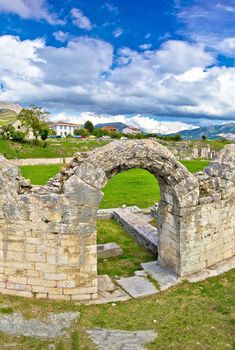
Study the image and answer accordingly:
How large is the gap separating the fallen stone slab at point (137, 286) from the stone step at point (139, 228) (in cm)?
253

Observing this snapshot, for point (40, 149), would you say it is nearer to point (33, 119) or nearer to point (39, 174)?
point (33, 119)

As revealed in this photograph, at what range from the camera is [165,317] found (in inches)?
324

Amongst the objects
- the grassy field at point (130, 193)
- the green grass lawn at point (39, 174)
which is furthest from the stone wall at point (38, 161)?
the grassy field at point (130, 193)

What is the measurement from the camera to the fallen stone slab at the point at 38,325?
7258 millimetres

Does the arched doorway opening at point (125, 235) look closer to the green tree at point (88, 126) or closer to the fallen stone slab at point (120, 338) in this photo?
the fallen stone slab at point (120, 338)

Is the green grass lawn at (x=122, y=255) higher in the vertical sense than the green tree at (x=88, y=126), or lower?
lower

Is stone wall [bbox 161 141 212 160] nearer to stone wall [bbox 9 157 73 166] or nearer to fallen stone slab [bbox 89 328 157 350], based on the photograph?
stone wall [bbox 9 157 73 166]

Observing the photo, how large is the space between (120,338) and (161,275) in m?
3.43

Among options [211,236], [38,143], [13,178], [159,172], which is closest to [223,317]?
[211,236]

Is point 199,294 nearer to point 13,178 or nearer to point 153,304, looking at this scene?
point 153,304

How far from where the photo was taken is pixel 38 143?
56.4m

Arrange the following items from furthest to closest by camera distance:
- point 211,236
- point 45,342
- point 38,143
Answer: point 38,143
point 211,236
point 45,342

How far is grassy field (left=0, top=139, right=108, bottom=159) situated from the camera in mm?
49306

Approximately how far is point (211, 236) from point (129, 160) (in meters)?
3.78
